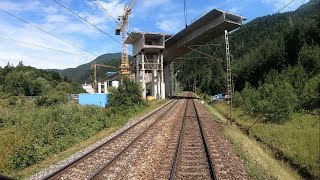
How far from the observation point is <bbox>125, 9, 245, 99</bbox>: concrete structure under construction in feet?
164

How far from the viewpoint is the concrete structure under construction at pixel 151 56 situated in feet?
218

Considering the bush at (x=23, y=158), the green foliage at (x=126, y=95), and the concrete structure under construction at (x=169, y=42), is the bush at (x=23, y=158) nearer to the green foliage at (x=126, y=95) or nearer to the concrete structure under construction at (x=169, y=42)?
the green foliage at (x=126, y=95)

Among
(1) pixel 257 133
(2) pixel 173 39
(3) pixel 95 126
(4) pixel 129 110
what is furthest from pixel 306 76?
(2) pixel 173 39

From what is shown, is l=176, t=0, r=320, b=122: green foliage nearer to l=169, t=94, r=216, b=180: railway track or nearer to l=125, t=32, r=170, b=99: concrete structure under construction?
l=125, t=32, r=170, b=99: concrete structure under construction

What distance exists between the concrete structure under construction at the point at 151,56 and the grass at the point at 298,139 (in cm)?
4323

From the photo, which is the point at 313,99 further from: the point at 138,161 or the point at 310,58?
the point at 310,58

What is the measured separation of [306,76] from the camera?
40844mm

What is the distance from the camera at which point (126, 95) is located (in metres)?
41.8

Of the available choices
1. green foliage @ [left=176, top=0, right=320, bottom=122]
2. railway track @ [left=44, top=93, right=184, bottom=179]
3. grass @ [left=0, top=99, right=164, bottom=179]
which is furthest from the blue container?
railway track @ [left=44, top=93, right=184, bottom=179]

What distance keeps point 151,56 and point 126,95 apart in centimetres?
2976

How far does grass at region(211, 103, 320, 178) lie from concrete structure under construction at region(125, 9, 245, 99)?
26.8m

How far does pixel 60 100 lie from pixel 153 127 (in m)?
34.1

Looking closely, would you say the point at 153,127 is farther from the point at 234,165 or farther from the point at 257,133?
the point at 234,165

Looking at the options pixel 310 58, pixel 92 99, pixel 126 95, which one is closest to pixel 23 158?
pixel 126 95
